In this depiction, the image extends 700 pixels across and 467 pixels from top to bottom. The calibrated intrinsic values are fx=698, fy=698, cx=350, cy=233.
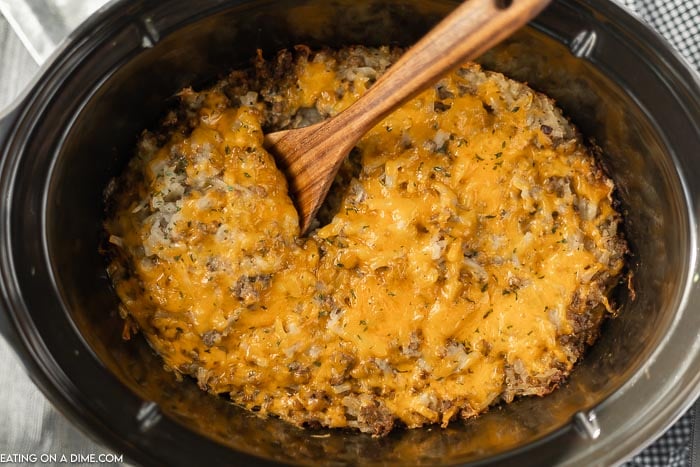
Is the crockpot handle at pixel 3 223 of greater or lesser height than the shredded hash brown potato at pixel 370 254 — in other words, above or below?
above

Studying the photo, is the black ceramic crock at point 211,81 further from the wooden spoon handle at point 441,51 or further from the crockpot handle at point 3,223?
the wooden spoon handle at point 441,51

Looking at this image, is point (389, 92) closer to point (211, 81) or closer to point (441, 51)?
point (441, 51)

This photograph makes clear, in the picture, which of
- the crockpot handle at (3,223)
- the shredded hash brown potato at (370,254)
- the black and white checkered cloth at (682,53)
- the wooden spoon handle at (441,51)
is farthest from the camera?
the black and white checkered cloth at (682,53)

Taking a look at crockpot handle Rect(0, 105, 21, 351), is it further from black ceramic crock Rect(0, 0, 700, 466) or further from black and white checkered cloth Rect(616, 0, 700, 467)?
black and white checkered cloth Rect(616, 0, 700, 467)

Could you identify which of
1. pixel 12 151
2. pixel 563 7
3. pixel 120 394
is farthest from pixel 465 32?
pixel 120 394

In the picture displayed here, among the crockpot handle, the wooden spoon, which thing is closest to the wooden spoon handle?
the wooden spoon

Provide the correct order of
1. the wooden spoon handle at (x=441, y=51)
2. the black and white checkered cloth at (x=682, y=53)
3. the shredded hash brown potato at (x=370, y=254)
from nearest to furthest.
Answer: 1. the wooden spoon handle at (x=441, y=51)
2. the shredded hash brown potato at (x=370, y=254)
3. the black and white checkered cloth at (x=682, y=53)

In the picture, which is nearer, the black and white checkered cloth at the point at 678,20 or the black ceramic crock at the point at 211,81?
the black ceramic crock at the point at 211,81

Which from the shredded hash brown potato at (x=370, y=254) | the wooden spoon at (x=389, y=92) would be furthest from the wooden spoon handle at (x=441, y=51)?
the shredded hash brown potato at (x=370, y=254)
